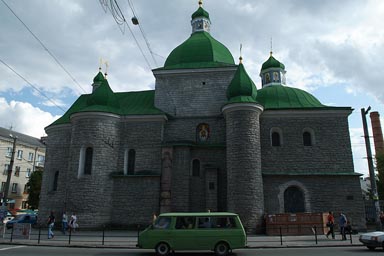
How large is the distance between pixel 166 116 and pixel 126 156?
431 cm

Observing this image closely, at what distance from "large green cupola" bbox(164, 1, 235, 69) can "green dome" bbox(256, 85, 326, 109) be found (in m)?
3.70

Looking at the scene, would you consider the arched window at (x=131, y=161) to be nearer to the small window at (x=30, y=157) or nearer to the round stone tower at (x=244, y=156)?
the round stone tower at (x=244, y=156)

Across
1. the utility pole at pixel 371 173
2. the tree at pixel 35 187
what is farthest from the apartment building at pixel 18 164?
the utility pole at pixel 371 173

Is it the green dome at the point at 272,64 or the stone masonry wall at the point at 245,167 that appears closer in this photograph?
the stone masonry wall at the point at 245,167

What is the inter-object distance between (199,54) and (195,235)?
17807mm

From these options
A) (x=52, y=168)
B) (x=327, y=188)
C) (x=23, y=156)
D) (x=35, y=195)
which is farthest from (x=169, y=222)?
(x=23, y=156)

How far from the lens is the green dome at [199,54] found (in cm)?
2538

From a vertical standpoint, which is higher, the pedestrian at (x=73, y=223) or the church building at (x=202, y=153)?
the church building at (x=202, y=153)

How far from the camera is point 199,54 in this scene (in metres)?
25.8

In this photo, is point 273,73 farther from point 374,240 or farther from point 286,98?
point 374,240

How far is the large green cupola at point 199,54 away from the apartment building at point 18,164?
26816 mm

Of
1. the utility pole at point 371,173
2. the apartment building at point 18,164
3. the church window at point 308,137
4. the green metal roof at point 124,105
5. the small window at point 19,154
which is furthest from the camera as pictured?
the small window at point 19,154

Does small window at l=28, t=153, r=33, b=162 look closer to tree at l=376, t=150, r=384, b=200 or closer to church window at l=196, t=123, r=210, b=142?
church window at l=196, t=123, r=210, b=142

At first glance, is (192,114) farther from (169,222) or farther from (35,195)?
(35,195)
